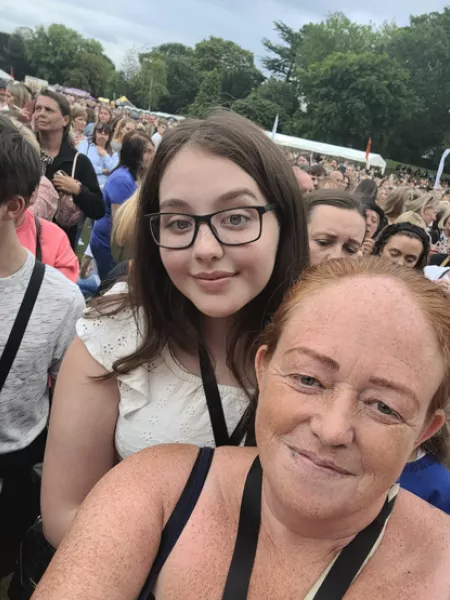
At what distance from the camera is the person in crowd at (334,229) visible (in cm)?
262

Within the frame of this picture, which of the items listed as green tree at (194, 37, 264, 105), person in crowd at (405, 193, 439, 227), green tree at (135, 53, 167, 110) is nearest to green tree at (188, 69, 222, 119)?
person in crowd at (405, 193, 439, 227)

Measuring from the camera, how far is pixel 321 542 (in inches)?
43.1

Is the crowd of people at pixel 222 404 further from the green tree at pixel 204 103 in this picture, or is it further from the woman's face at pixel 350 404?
the green tree at pixel 204 103

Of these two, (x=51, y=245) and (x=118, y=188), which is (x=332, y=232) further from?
(x=118, y=188)

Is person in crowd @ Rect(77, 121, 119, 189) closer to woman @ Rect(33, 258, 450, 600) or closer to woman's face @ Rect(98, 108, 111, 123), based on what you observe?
woman's face @ Rect(98, 108, 111, 123)

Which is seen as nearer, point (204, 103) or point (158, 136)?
point (204, 103)

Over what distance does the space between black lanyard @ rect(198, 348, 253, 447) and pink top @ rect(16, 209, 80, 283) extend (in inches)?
57.2

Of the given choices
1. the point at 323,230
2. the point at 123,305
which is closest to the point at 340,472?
the point at 123,305

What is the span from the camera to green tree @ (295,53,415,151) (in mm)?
51562

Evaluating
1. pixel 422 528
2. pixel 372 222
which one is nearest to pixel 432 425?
pixel 422 528

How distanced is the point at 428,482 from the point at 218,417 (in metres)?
0.75

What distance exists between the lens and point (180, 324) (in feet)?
5.03

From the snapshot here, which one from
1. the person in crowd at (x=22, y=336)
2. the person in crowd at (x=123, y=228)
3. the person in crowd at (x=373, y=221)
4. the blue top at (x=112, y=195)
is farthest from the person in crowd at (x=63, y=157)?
the person in crowd at (x=373, y=221)

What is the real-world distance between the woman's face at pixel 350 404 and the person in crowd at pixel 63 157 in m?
3.70
